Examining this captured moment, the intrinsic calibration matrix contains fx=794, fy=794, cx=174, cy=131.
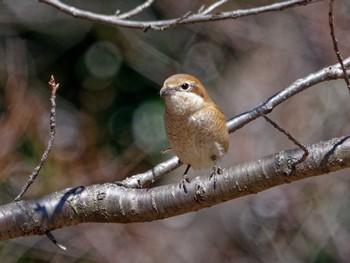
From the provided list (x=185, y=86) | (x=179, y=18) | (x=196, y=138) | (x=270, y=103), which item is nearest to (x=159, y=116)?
(x=185, y=86)

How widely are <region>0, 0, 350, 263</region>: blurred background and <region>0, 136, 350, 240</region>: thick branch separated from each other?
276cm

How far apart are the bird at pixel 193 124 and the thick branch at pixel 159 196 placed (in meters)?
1.04

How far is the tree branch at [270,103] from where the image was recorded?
3.20 metres

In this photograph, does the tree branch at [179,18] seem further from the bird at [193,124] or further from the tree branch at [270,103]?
the bird at [193,124]

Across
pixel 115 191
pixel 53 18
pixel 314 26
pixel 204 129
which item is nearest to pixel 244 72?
pixel 314 26

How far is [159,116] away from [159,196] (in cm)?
548

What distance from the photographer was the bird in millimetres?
3977

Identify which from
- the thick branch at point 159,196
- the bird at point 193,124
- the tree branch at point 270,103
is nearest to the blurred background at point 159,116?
the bird at point 193,124

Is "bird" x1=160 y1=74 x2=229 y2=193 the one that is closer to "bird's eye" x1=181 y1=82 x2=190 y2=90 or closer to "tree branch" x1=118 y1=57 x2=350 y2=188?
"bird's eye" x1=181 y1=82 x2=190 y2=90

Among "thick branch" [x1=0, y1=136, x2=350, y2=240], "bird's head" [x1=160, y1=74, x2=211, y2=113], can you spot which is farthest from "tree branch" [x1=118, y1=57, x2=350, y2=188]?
"bird's head" [x1=160, y1=74, x2=211, y2=113]

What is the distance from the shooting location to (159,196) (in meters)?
2.85

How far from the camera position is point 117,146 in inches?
311

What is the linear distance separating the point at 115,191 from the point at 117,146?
4.95 metres

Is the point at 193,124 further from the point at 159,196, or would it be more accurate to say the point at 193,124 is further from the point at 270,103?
the point at 159,196
